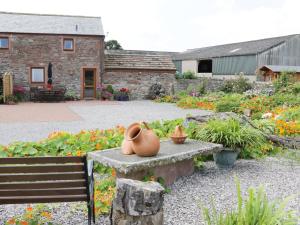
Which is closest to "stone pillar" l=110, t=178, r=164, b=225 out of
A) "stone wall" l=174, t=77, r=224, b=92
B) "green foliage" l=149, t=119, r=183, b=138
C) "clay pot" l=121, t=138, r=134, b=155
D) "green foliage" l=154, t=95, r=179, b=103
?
"clay pot" l=121, t=138, r=134, b=155

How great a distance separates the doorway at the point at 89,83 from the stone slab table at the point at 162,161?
62.3 feet

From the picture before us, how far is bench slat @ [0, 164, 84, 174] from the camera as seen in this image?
3.72 meters

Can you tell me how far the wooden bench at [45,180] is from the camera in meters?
3.72

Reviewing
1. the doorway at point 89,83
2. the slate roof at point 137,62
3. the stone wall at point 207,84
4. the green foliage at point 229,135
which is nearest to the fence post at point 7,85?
the doorway at point 89,83

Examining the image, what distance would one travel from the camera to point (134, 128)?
525 centimetres

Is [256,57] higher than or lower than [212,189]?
higher

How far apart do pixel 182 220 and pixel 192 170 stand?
1.90m

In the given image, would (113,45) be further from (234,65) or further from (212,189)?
(212,189)

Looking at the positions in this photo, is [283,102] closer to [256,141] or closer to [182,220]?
[256,141]

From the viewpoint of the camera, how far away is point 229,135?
6.49 meters

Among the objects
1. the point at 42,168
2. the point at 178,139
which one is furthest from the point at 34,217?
the point at 178,139

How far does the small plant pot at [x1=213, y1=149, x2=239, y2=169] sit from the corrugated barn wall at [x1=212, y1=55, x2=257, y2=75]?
2865 centimetres

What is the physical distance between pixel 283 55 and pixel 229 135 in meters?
31.3

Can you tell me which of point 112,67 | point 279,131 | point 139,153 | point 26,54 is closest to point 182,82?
point 112,67
